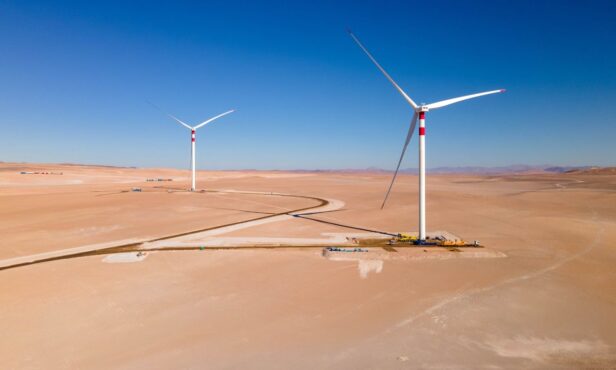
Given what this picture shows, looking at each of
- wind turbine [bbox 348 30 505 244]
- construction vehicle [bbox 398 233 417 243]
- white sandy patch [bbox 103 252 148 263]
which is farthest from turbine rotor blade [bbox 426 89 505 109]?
white sandy patch [bbox 103 252 148 263]

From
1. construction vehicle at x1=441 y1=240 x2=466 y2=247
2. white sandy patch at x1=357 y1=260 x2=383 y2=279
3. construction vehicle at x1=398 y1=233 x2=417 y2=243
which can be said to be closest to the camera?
white sandy patch at x1=357 y1=260 x2=383 y2=279

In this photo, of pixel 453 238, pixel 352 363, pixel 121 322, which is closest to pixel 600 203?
pixel 453 238

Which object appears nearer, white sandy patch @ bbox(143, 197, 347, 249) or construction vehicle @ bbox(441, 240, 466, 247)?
construction vehicle @ bbox(441, 240, 466, 247)

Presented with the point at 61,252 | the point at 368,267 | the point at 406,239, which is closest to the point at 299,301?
the point at 368,267

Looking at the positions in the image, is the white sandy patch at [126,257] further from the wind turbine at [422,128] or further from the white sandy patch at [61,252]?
the wind turbine at [422,128]

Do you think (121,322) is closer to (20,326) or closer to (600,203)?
(20,326)

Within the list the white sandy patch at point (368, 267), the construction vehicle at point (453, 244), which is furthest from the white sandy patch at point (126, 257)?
the construction vehicle at point (453, 244)

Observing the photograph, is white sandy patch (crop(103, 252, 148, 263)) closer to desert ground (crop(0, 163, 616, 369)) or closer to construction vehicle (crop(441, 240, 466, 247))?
desert ground (crop(0, 163, 616, 369))

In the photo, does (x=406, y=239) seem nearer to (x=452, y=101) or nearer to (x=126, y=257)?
(x=452, y=101)
